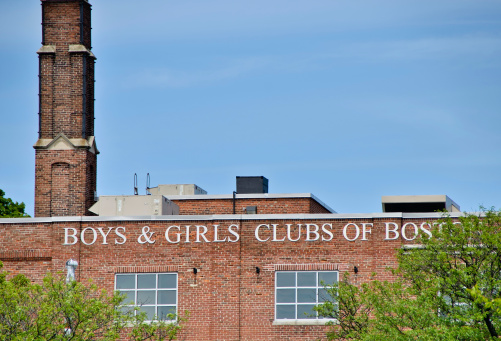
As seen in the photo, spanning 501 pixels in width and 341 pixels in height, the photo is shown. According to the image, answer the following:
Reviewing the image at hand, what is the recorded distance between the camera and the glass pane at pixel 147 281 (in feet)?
120

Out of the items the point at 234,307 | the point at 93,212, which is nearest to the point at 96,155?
the point at 93,212

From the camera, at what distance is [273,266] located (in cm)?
3644

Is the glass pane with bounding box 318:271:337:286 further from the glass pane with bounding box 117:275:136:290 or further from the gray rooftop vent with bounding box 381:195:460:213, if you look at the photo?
the glass pane with bounding box 117:275:136:290

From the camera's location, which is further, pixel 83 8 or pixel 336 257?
pixel 83 8

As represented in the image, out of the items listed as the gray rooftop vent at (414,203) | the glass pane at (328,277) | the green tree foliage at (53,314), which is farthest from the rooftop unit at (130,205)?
the green tree foliage at (53,314)

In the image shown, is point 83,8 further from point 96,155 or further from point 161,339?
point 161,339

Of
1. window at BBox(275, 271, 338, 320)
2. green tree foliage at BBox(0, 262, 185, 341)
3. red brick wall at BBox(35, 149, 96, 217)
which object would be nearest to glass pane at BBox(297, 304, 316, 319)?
window at BBox(275, 271, 338, 320)

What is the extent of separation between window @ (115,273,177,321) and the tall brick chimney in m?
5.28

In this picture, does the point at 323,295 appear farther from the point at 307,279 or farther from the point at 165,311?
the point at 165,311

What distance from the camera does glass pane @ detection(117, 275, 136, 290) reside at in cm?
3678

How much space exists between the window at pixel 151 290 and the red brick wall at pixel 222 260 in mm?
261

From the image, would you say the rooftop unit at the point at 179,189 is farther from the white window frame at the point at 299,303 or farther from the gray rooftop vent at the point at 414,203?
the white window frame at the point at 299,303

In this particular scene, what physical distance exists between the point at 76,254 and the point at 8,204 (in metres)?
18.4

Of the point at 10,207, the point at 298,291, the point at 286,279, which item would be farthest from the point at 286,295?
the point at 10,207
